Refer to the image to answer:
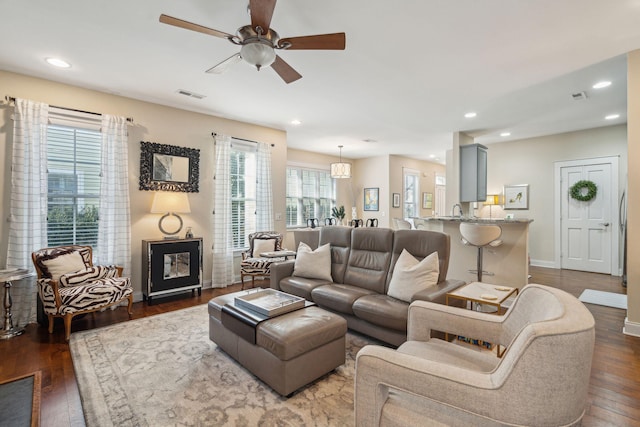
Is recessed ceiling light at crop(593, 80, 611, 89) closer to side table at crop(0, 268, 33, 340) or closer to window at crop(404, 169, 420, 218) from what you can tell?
window at crop(404, 169, 420, 218)

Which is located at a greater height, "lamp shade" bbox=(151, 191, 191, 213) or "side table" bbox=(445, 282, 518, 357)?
"lamp shade" bbox=(151, 191, 191, 213)

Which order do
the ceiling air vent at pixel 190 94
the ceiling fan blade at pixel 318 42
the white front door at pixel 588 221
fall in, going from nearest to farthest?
the ceiling fan blade at pixel 318 42 → the ceiling air vent at pixel 190 94 → the white front door at pixel 588 221

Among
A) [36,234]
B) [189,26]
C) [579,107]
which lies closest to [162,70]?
[189,26]

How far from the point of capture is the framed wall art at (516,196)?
6.48 metres

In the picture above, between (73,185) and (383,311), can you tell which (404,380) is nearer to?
(383,311)

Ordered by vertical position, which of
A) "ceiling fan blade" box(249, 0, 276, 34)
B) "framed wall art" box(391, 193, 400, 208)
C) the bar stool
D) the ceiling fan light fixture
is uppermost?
"ceiling fan blade" box(249, 0, 276, 34)

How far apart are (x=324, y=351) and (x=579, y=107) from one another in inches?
205

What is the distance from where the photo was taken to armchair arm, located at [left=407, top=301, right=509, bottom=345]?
1.61 metres

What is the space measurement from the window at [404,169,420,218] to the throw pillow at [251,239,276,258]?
499cm

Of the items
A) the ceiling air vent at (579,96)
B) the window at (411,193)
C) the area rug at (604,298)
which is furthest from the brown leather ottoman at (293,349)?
the window at (411,193)

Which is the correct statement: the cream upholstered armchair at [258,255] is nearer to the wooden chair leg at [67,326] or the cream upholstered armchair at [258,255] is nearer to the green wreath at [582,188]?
the wooden chair leg at [67,326]

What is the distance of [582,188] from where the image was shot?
5.80 metres

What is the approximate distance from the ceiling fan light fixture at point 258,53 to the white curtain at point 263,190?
3168 millimetres

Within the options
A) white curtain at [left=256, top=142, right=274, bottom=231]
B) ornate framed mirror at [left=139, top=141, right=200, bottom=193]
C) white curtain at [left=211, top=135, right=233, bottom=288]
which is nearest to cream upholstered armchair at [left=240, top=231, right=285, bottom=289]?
white curtain at [left=256, top=142, right=274, bottom=231]
